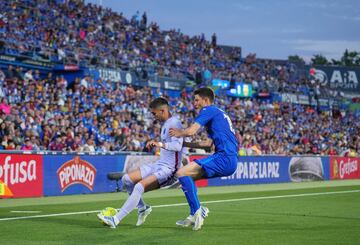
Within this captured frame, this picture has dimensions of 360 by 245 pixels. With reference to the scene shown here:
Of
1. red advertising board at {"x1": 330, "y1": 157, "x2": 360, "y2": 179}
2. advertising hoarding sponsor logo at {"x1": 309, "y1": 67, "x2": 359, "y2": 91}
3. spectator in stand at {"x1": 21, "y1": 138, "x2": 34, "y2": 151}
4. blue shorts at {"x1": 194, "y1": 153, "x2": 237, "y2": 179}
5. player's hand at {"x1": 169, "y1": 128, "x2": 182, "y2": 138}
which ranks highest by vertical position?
advertising hoarding sponsor logo at {"x1": 309, "y1": 67, "x2": 359, "y2": 91}

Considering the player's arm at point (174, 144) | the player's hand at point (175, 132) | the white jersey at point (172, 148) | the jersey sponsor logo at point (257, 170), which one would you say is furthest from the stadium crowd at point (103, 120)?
the player's hand at point (175, 132)

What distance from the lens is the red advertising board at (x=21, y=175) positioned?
708 inches

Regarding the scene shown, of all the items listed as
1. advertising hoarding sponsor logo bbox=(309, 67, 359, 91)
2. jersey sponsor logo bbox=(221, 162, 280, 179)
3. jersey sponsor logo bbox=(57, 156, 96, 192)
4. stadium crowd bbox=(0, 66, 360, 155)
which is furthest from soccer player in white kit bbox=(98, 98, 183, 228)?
advertising hoarding sponsor logo bbox=(309, 67, 359, 91)

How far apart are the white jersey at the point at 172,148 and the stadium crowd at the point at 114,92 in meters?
10.4

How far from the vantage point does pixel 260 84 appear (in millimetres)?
53656

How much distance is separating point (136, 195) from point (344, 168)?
93.9 feet

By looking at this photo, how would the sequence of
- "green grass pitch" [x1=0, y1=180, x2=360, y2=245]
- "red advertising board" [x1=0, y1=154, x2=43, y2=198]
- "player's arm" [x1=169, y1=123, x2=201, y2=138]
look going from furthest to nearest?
"red advertising board" [x1=0, y1=154, x2=43, y2=198] → "player's arm" [x1=169, y1=123, x2=201, y2=138] → "green grass pitch" [x1=0, y1=180, x2=360, y2=245]

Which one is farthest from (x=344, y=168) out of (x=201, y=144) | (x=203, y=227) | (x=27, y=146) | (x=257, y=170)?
(x=201, y=144)

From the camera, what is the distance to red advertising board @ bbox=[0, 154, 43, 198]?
708 inches

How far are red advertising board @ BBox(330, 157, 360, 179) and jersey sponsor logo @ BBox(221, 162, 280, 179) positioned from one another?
19.4 ft

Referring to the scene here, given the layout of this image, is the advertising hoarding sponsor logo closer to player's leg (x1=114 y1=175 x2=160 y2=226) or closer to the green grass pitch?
the green grass pitch

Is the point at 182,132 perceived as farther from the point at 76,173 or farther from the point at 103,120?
the point at 103,120

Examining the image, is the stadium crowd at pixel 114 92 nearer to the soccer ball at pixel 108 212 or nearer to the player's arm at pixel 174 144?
the soccer ball at pixel 108 212

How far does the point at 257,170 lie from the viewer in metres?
29.6
